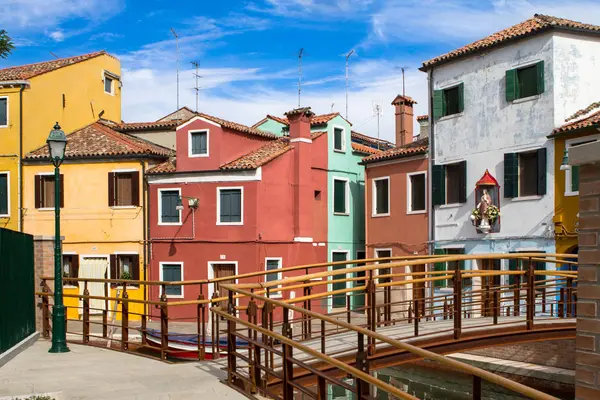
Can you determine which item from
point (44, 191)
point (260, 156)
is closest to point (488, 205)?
point (260, 156)

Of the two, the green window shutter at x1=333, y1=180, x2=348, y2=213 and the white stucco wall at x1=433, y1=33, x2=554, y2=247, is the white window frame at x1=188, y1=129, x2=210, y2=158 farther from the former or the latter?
the white stucco wall at x1=433, y1=33, x2=554, y2=247

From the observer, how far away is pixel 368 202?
26.4 m

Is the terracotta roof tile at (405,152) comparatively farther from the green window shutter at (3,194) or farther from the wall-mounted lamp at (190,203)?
the green window shutter at (3,194)

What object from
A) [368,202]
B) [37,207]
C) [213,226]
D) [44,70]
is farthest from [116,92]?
[368,202]

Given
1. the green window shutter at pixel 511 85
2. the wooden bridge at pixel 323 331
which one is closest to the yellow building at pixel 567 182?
the green window shutter at pixel 511 85

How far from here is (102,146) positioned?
27.7m

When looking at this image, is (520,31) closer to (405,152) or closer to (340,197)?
(405,152)

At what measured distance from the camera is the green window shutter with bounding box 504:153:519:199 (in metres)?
20.3

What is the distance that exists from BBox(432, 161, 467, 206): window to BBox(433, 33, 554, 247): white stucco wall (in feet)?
0.78

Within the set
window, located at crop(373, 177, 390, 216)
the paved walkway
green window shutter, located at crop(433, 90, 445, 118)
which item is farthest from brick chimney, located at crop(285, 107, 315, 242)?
the paved walkway

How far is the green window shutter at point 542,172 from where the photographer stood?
1931cm

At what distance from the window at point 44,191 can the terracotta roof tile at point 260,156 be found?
6.85 metres

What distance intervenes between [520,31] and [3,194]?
2071cm

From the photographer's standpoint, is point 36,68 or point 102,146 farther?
point 36,68
